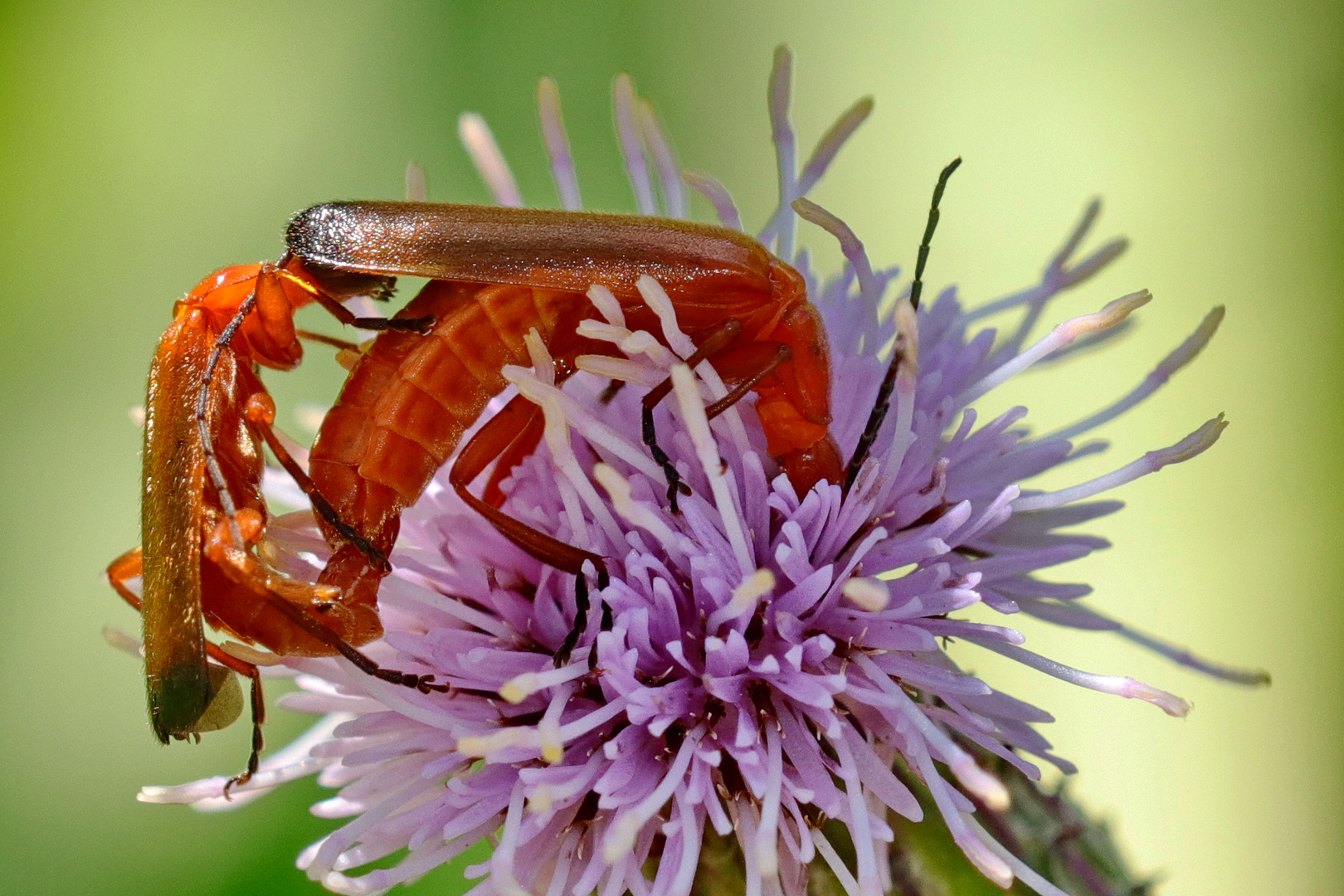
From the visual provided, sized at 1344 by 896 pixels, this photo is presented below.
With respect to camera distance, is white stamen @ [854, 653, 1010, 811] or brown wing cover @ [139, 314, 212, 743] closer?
white stamen @ [854, 653, 1010, 811]

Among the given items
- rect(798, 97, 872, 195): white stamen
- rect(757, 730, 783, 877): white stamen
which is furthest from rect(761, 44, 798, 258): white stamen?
rect(757, 730, 783, 877): white stamen

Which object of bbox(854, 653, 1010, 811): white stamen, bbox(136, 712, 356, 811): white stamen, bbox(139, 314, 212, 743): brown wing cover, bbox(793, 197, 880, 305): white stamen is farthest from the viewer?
bbox(136, 712, 356, 811): white stamen

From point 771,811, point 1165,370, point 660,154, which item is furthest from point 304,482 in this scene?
point 1165,370

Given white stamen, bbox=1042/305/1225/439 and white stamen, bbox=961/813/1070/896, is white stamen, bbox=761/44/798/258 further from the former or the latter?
white stamen, bbox=961/813/1070/896

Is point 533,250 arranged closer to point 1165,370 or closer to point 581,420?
point 581,420

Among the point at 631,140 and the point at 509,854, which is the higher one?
the point at 631,140

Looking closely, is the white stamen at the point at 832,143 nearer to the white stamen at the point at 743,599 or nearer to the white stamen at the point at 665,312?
the white stamen at the point at 665,312
